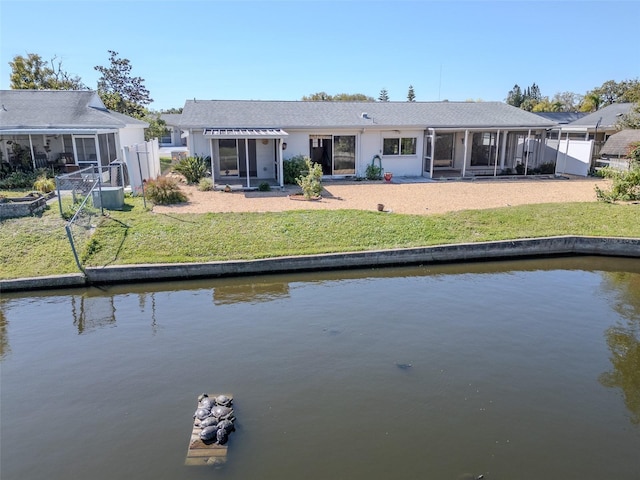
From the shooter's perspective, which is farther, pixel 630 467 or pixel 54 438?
pixel 54 438

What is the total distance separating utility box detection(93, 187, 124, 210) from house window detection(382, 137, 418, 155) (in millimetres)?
12165

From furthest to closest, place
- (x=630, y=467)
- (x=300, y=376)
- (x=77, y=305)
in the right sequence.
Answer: (x=77, y=305) < (x=300, y=376) < (x=630, y=467)

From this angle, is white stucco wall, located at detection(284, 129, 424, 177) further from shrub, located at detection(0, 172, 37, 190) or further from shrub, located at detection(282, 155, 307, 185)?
shrub, located at detection(0, 172, 37, 190)

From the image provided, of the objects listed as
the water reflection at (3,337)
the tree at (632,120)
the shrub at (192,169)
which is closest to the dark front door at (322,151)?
the shrub at (192,169)

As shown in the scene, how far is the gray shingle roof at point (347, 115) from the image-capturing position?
20.0 metres

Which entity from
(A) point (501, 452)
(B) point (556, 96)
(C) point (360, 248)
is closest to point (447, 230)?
(C) point (360, 248)

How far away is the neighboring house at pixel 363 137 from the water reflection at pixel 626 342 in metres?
11.4

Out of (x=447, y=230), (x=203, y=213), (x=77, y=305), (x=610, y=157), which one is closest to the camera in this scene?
(x=77, y=305)

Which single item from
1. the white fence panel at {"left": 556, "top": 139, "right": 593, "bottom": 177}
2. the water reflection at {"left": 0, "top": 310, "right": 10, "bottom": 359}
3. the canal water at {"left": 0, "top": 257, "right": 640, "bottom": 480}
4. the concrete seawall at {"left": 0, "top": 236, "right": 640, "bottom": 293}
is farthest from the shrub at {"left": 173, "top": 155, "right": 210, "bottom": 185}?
the white fence panel at {"left": 556, "top": 139, "right": 593, "bottom": 177}

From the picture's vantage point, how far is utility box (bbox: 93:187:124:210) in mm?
13497

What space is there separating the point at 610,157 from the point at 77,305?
24352mm

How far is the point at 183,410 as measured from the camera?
18.7ft

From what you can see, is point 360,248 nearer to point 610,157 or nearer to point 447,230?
point 447,230

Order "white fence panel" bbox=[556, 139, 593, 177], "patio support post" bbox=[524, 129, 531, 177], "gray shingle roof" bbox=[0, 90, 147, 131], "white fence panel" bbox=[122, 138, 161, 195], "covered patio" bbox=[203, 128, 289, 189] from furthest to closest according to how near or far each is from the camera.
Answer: "patio support post" bbox=[524, 129, 531, 177]
"white fence panel" bbox=[556, 139, 593, 177]
"covered patio" bbox=[203, 128, 289, 189]
"gray shingle roof" bbox=[0, 90, 147, 131]
"white fence panel" bbox=[122, 138, 161, 195]
